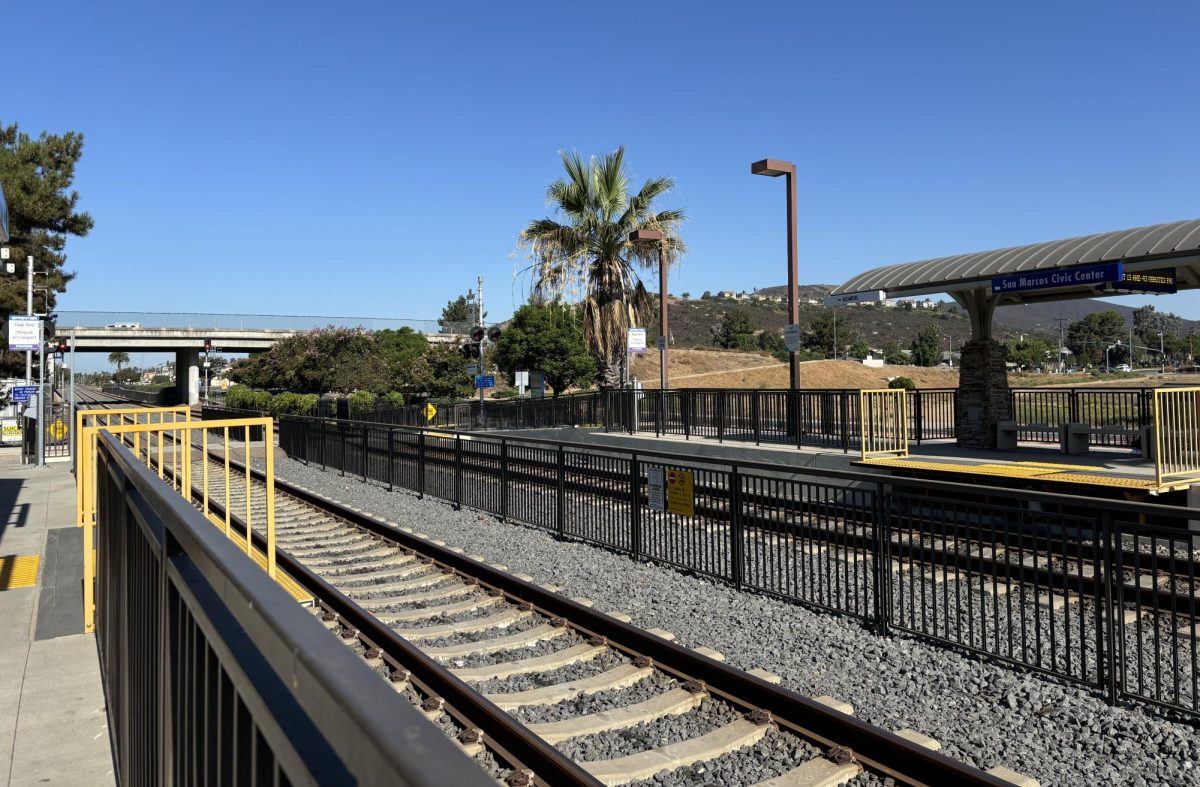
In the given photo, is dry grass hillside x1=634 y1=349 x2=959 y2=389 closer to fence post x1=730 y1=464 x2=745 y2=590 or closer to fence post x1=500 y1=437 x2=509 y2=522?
fence post x1=500 y1=437 x2=509 y2=522

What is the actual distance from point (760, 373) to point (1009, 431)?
5268cm

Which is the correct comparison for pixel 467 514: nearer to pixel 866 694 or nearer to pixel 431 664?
pixel 431 664

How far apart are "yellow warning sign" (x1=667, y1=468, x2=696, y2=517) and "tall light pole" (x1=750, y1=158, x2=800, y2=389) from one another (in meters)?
10.1

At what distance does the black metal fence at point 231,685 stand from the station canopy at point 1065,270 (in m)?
14.6

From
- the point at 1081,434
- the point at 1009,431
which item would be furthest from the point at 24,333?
the point at 1081,434

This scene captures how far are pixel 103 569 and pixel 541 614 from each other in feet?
12.2

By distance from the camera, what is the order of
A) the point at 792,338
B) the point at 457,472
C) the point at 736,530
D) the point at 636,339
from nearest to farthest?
the point at 736,530, the point at 457,472, the point at 792,338, the point at 636,339

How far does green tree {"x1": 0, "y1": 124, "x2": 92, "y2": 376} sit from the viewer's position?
3919cm

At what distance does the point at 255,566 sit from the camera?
1.82m

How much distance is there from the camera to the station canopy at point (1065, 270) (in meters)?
14.0

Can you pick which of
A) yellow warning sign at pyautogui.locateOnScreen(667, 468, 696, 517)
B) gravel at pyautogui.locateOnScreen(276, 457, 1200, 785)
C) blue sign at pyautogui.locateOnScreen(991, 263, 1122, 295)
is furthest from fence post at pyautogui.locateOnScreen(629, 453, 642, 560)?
blue sign at pyautogui.locateOnScreen(991, 263, 1122, 295)

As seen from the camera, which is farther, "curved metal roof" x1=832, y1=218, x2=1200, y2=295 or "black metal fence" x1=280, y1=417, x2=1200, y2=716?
"curved metal roof" x1=832, y1=218, x2=1200, y2=295

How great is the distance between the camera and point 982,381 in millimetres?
17703

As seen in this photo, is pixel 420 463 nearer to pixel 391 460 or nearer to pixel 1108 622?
pixel 391 460
